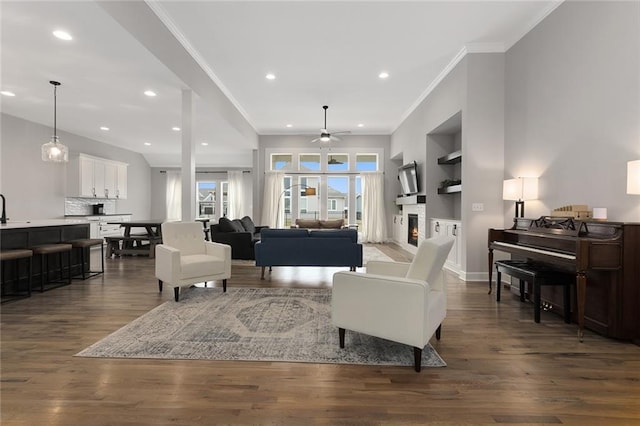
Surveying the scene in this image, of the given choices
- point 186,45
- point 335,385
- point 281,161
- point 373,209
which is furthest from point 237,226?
point 335,385

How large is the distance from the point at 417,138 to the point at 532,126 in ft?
10.6

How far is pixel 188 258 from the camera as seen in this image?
4113 mm

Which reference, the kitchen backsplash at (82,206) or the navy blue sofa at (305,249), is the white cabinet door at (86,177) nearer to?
the kitchen backsplash at (82,206)

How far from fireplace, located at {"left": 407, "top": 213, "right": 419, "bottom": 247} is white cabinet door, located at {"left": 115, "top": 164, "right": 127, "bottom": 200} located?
29.6ft

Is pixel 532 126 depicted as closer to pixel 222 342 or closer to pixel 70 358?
pixel 222 342

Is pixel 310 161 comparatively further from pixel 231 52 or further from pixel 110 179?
pixel 110 179

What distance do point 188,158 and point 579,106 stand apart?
5.07 meters

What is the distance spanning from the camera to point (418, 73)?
18.3ft

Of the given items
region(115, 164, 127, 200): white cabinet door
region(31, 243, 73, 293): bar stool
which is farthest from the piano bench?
region(115, 164, 127, 200): white cabinet door

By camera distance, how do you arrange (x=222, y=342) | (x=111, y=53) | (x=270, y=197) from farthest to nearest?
1. (x=270, y=197)
2. (x=111, y=53)
3. (x=222, y=342)

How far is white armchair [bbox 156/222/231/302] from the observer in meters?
3.75

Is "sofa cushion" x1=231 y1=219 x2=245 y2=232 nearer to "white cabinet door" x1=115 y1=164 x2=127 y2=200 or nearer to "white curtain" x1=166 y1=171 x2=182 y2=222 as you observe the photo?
"white cabinet door" x1=115 y1=164 x2=127 y2=200

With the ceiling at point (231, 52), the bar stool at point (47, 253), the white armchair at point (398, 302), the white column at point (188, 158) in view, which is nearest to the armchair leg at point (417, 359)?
the white armchair at point (398, 302)

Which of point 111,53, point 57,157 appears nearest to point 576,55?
point 111,53
